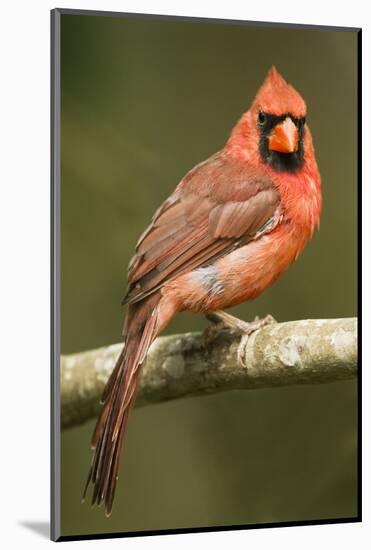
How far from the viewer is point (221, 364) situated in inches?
172

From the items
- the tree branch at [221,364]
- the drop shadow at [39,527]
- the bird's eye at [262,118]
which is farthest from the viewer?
the bird's eye at [262,118]

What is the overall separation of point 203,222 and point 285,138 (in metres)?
0.49

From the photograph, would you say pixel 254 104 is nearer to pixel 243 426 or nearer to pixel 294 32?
pixel 294 32

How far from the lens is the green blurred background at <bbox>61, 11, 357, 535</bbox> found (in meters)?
4.21

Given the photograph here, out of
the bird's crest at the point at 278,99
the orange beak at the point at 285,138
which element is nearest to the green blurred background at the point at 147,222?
the bird's crest at the point at 278,99

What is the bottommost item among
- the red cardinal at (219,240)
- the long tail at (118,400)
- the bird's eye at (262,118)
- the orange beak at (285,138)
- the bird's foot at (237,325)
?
the long tail at (118,400)

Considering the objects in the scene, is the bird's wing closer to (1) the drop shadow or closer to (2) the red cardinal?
(2) the red cardinal

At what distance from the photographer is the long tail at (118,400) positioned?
412 cm

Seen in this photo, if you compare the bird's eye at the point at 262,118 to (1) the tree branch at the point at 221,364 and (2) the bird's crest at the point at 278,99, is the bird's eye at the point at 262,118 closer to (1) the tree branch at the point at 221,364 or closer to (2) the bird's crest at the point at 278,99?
(2) the bird's crest at the point at 278,99

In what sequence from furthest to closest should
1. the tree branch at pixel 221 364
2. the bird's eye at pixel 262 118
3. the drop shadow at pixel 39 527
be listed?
1. the bird's eye at pixel 262 118
2. the drop shadow at pixel 39 527
3. the tree branch at pixel 221 364

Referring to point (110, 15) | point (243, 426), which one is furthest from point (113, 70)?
point (243, 426)

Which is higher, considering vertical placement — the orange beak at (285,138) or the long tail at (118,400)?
the orange beak at (285,138)

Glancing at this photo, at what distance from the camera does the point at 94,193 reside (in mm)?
4211

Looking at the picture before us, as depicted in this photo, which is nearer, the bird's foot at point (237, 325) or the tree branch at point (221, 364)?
the tree branch at point (221, 364)
